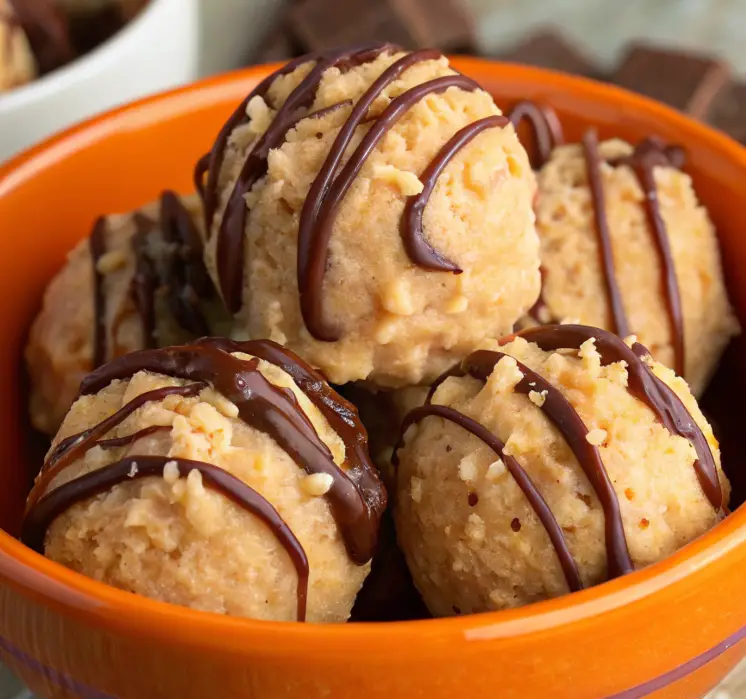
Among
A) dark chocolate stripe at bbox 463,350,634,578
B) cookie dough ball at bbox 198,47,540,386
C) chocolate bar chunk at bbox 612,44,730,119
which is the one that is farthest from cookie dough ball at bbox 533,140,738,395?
chocolate bar chunk at bbox 612,44,730,119

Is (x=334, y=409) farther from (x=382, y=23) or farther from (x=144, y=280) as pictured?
(x=382, y=23)

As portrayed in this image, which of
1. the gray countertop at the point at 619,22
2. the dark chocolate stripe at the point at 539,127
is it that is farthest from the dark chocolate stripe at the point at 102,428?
the gray countertop at the point at 619,22

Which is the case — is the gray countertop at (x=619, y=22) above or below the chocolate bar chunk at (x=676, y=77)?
below

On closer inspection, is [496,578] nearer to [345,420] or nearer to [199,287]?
[345,420]

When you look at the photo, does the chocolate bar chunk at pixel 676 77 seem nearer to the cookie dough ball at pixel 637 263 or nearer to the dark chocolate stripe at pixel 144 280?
the cookie dough ball at pixel 637 263

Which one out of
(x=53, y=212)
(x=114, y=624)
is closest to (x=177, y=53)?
(x=53, y=212)

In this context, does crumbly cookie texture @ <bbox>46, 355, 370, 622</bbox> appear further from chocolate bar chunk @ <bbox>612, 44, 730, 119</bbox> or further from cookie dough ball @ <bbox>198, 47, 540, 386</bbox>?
chocolate bar chunk @ <bbox>612, 44, 730, 119</bbox>

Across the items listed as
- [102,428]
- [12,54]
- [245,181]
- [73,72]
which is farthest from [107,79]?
[102,428]
